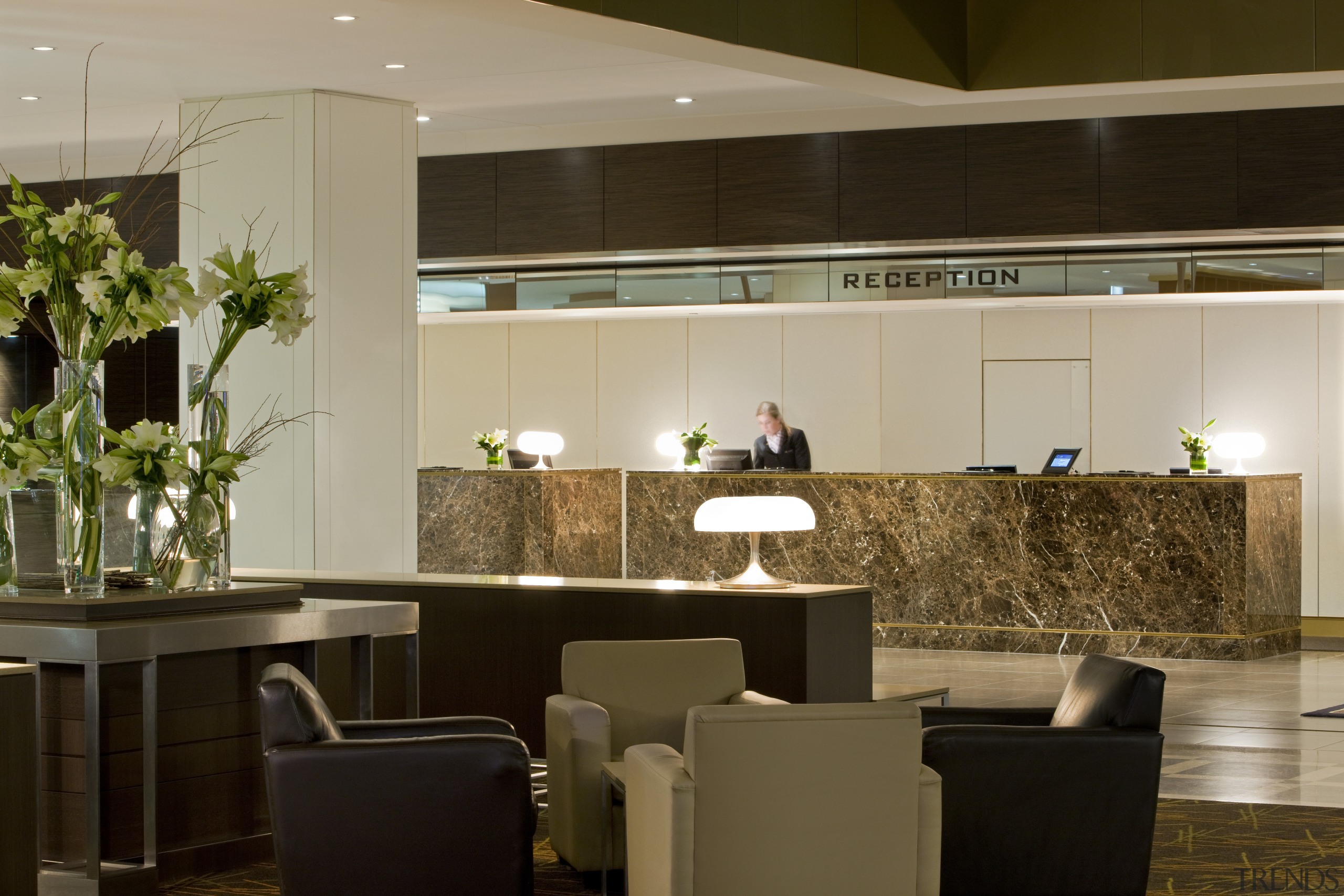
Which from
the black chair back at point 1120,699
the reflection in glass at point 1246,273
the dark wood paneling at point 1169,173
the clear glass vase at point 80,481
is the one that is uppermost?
the dark wood paneling at point 1169,173

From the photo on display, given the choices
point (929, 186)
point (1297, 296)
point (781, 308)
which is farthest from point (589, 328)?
point (1297, 296)

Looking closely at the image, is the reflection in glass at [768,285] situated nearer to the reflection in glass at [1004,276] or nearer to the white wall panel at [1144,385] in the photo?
the reflection in glass at [1004,276]

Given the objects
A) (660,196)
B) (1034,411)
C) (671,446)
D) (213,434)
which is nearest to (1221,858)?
(213,434)

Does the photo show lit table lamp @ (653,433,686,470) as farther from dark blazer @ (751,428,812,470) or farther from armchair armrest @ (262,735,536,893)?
armchair armrest @ (262,735,536,893)

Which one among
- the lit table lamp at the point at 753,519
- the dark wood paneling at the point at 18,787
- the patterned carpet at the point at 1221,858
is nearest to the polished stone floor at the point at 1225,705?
the patterned carpet at the point at 1221,858

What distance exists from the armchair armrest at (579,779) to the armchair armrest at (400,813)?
729 mm

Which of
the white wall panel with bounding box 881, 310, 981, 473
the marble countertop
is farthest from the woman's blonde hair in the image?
the marble countertop

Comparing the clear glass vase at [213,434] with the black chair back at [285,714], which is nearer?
the black chair back at [285,714]

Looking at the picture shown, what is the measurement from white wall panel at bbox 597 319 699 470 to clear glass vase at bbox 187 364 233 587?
9893 mm

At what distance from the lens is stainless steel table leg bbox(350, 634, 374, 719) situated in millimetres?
5270

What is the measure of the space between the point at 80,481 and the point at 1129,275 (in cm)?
972

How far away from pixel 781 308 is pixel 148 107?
19.9ft

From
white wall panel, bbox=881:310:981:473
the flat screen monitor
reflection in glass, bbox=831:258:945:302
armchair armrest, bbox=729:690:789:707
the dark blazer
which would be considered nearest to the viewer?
armchair armrest, bbox=729:690:789:707

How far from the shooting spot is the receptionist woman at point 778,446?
43.6 feet
